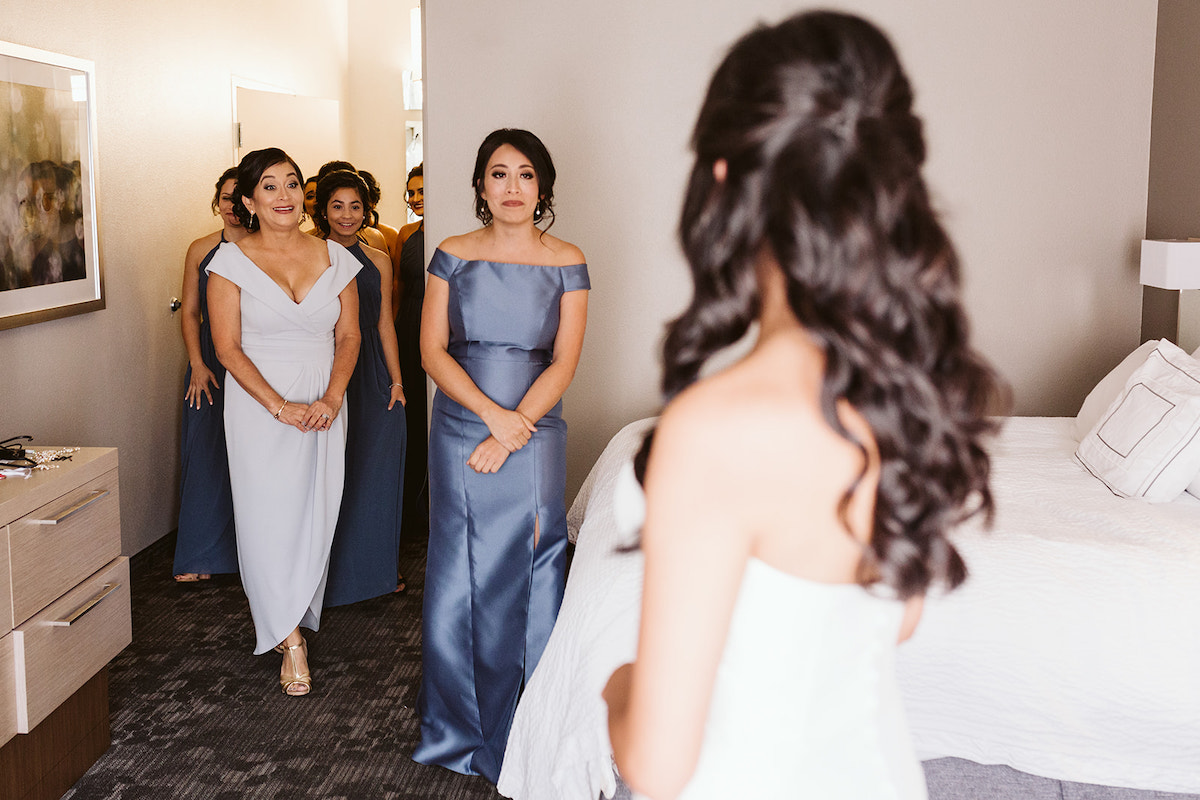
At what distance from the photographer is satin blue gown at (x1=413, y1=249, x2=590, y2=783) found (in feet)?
9.23

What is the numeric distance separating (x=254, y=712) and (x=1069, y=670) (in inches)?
88.2

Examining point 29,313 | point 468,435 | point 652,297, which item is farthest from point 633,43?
point 29,313

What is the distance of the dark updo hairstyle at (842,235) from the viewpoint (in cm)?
86

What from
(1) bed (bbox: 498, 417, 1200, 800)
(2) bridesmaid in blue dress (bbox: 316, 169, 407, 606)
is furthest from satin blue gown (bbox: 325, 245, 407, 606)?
(1) bed (bbox: 498, 417, 1200, 800)

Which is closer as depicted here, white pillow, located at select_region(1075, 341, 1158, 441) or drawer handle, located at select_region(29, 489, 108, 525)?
drawer handle, located at select_region(29, 489, 108, 525)

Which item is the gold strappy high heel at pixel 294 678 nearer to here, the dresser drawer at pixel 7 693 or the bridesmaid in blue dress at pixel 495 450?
the bridesmaid in blue dress at pixel 495 450

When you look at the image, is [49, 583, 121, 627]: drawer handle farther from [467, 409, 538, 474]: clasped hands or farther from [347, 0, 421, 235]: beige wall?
[347, 0, 421, 235]: beige wall

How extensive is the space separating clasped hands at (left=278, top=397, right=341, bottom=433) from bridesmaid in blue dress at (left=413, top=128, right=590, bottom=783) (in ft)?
2.00

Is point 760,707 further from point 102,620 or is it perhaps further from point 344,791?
point 102,620

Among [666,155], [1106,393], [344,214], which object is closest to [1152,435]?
[1106,393]

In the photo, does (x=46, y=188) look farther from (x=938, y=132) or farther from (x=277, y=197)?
(x=938, y=132)

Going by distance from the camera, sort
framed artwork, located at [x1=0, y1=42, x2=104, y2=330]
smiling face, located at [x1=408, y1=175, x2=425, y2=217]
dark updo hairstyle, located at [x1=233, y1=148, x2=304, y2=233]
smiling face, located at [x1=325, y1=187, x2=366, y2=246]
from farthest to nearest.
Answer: smiling face, located at [x1=408, y1=175, x2=425, y2=217] < smiling face, located at [x1=325, y1=187, x2=366, y2=246] < framed artwork, located at [x1=0, y1=42, x2=104, y2=330] < dark updo hairstyle, located at [x1=233, y1=148, x2=304, y2=233]

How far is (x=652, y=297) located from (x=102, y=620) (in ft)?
7.52

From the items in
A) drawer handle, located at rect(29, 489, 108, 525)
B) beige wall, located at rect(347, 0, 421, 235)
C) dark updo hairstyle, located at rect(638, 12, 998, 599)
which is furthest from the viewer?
beige wall, located at rect(347, 0, 421, 235)
